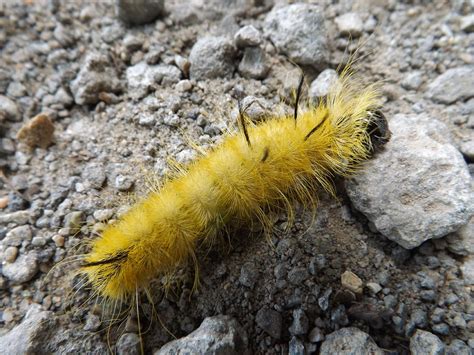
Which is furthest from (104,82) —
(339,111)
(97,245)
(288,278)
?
(288,278)

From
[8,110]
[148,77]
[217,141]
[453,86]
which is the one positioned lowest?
[453,86]

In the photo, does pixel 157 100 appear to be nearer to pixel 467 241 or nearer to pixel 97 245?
pixel 97 245

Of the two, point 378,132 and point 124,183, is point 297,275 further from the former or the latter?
point 124,183

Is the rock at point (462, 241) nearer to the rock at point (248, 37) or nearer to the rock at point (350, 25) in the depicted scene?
the rock at point (350, 25)

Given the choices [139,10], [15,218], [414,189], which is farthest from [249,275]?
[139,10]

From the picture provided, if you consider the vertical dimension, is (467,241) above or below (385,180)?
below
